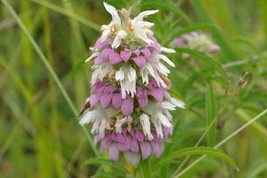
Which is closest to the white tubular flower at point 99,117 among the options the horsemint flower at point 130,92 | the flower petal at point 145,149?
the horsemint flower at point 130,92

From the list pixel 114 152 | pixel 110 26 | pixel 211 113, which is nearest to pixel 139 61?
pixel 110 26

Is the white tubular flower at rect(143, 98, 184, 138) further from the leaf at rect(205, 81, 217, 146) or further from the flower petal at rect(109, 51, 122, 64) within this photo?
the leaf at rect(205, 81, 217, 146)

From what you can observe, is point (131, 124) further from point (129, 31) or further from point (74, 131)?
point (74, 131)

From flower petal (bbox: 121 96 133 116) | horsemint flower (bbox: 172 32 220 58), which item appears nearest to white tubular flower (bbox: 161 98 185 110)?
flower petal (bbox: 121 96 133 116)

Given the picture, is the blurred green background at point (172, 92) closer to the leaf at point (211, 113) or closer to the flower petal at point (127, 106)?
the leaf at point (211, 113)

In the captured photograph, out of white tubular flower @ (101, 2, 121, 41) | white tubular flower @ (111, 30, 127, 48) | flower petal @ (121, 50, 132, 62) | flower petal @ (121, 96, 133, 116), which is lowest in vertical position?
flower petal @ (121, 96, 133, 116)

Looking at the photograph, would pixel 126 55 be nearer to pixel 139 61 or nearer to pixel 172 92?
pixel 139 61

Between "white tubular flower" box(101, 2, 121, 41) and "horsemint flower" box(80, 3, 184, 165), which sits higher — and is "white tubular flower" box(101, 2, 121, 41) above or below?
above
